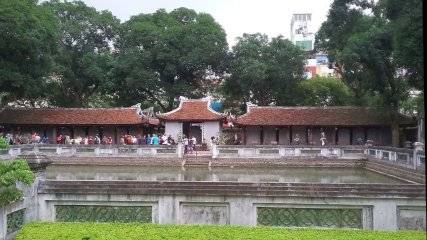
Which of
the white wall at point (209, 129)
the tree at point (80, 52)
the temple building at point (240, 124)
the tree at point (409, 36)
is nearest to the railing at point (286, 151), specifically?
the temple building at point (240, 124)

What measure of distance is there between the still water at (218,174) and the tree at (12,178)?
589 inches

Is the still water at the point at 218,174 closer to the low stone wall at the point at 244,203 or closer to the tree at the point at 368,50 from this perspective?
the tree at the point at 368,50

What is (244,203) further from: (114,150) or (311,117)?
(311,117)

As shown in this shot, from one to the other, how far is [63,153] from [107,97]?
854 inches

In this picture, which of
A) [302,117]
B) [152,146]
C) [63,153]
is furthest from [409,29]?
[63,153]

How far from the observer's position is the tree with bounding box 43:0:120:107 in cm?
4694

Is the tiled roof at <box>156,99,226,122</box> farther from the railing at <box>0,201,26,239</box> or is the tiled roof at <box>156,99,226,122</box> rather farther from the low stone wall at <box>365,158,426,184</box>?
the railing at <box>0,201,26,239</box>

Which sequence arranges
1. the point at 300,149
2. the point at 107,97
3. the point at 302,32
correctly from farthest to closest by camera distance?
1. the point at 302,32
2. the point at 107,97
3. the point at 300,149

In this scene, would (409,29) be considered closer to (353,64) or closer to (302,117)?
(353,64)

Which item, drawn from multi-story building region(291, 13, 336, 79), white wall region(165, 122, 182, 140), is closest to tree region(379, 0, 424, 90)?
white wall region(165, 122, 182, 140)

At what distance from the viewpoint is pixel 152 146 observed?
1271 inches

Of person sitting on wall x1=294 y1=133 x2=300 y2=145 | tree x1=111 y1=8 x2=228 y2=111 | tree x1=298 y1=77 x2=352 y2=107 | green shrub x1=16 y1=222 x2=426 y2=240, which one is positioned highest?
tree x1=111 y1=8 x2=228 y2=111

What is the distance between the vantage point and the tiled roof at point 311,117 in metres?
37.1

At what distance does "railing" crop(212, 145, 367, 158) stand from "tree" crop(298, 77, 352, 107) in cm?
1742
